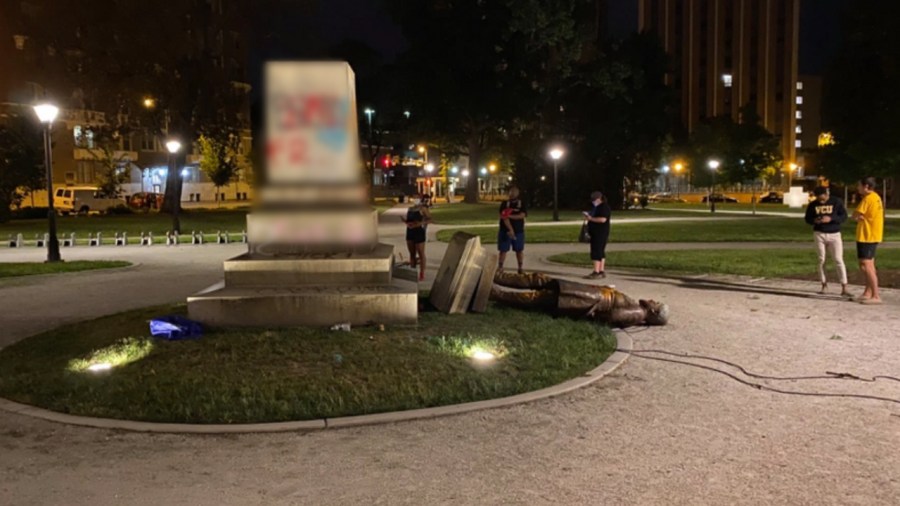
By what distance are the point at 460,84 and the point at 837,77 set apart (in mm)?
27240

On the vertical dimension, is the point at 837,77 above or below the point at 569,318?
above

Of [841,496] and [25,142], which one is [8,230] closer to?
[25,142]

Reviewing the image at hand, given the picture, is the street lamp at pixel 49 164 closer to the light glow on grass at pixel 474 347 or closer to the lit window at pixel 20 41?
the light glow on grass at pixel 474 347

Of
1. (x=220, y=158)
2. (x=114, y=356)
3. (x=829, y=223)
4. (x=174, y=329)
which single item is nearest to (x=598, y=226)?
(x=829, y=223)

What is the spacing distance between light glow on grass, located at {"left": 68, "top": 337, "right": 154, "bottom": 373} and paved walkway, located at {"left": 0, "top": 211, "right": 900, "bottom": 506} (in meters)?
1.50

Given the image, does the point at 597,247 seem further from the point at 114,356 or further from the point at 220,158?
the point at 220,158

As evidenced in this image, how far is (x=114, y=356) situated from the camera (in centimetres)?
830

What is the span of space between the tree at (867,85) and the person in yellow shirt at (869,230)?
816 inches

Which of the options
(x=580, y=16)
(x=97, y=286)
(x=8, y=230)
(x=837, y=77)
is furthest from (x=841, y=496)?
(x=580, y=16)

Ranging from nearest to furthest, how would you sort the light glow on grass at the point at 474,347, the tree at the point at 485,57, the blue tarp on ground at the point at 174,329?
the light glow on grass at the point at 474,347 → the blue tarp on ground at the point at 174,329 → the tree at the point at 485,57

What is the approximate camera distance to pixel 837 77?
33.4 metres

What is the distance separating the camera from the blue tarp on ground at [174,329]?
9.03 m

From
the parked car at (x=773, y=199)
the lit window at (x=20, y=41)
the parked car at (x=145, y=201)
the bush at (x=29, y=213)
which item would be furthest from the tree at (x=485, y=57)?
the parked car at (x=773, y=199)

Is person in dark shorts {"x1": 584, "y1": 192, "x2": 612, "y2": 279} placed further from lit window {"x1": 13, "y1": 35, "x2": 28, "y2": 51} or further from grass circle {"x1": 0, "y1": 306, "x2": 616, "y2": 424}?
lit window {"x1": 13, "y1": 35, "x2": 28, "y2": 51}
